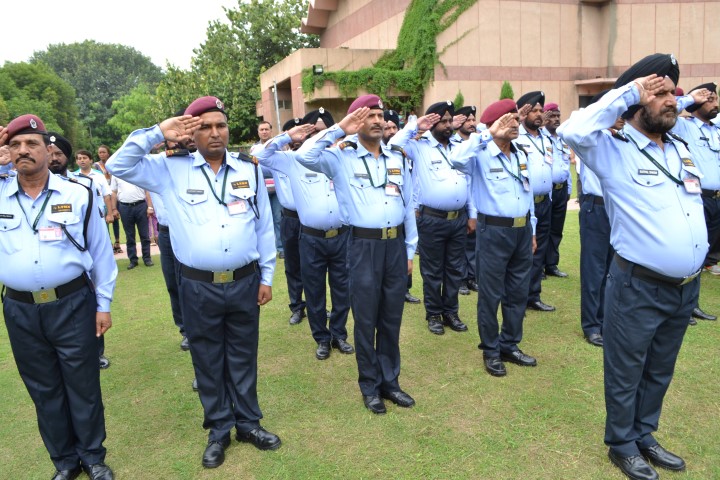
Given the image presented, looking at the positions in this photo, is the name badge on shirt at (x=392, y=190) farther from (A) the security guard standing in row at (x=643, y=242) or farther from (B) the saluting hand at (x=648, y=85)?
(B) the saluting hand at (x=648, y=85)

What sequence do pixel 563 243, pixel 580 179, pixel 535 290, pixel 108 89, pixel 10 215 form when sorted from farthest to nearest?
pixel 108 89 < pixel 563 243 < pixel 535 290 < pixel 580 179 < pixel 10 215

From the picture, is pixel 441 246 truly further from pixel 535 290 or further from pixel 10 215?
pixel 10 215

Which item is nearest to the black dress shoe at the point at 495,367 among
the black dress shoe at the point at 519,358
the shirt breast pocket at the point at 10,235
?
the black dress shoe at the point at 519,358

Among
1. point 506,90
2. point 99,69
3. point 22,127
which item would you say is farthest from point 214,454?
point 99,69

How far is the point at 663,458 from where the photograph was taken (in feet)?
10.2

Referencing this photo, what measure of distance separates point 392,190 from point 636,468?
2337 millimetres

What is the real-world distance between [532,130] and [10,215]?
521 cm

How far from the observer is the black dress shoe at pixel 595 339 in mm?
4918

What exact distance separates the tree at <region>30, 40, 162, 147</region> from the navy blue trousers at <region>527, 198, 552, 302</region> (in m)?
64.4

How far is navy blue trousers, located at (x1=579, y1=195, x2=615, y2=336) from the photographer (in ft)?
16.4

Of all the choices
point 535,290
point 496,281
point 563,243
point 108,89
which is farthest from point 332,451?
point 108,89

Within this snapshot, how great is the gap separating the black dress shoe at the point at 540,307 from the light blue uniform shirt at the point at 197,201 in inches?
149

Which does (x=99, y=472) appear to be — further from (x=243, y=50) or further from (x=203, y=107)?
(x=243, y=50)

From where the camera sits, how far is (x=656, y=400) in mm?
3166
